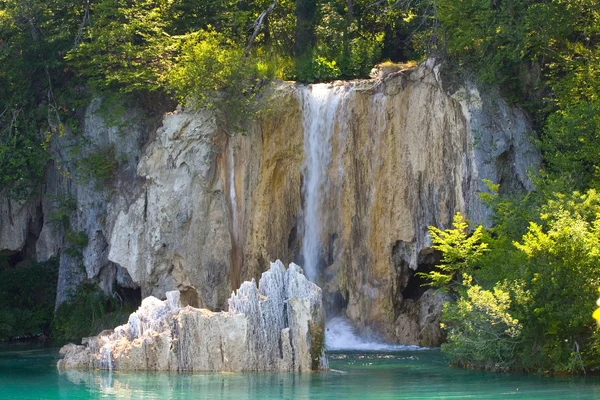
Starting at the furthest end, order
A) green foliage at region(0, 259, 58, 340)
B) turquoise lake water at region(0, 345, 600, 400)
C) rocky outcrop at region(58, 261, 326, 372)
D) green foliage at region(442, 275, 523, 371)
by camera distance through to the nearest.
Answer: green foliage at region(0, 259, 58, 340) → rocky outcrop at region(58, 261, 326, 372) → green foliage at region(442, 275, 523, 371) → turquoise lake water at region(0, 345, 600, 400)

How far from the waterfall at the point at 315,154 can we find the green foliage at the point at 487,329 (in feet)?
26.6

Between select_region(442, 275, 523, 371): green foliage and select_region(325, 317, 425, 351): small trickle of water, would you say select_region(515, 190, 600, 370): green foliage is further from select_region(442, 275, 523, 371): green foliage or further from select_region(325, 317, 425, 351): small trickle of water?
select_region(325, 317, 425, 351): small trickle of water

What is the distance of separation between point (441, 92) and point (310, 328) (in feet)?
28.5

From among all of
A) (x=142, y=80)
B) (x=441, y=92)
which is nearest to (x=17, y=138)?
(x=142, y=80)

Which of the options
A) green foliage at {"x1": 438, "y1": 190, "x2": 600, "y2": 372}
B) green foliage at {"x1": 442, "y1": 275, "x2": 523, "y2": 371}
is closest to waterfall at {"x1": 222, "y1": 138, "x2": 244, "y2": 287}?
green foliage at {"x1": 438, "y1": 190, "x2": 600, "y2": 372}

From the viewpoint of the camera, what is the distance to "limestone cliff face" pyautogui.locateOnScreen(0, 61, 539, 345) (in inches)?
1113

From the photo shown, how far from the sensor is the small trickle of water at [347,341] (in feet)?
90.2

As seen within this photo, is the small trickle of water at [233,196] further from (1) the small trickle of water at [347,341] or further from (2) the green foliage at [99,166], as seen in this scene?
(2) the green foliage at [99,166]

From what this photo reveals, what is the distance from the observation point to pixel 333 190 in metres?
29.9

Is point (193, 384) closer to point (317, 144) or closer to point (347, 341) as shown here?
point (347, 341)

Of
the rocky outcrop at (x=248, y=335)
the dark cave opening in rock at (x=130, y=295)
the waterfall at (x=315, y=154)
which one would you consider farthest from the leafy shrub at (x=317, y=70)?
the rocky outcrop at (x=248, y=335)

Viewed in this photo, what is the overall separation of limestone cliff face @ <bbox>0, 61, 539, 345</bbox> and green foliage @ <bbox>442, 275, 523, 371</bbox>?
5696 millimetres

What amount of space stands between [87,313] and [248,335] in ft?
40.5

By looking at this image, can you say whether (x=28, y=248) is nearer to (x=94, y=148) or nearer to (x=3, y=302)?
(x=3, y=302)
